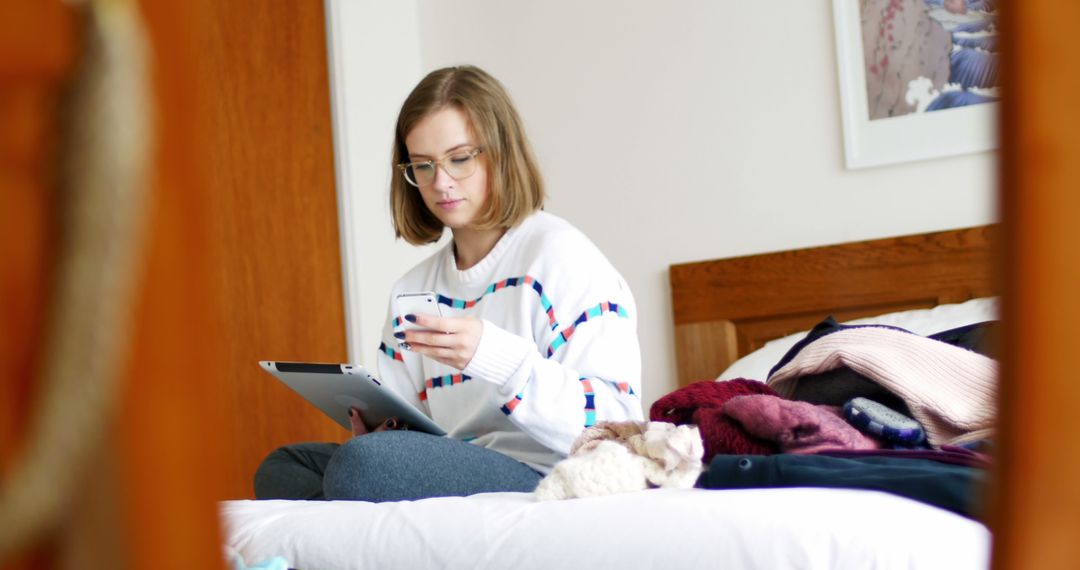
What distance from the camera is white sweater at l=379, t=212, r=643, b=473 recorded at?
169cm

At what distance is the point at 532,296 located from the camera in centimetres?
194

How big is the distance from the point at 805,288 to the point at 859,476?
1.84 meters

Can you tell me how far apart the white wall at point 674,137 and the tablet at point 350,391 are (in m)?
1.39

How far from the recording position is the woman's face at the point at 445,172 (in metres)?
2.04

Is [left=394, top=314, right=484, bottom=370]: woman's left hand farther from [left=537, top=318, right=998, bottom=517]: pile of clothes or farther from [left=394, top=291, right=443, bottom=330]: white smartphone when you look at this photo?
[left=537, top=318, right=998, bottom=517]: pile of clothes

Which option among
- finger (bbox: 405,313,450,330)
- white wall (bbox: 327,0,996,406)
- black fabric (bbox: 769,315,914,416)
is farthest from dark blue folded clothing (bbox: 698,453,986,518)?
white wall (bbox: 327,0,996,406)

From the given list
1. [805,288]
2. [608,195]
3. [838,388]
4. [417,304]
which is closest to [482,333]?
[417,304]

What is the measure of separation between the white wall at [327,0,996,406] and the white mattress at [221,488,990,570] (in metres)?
1.94

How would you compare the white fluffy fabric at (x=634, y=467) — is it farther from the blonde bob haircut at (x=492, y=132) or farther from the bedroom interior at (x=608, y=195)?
the bedroom interior at (x=608, y=195)

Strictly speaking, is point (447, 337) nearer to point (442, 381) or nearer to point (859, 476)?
point (442, 381)

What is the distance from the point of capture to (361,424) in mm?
1936

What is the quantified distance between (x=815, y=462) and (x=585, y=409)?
0.62 metres

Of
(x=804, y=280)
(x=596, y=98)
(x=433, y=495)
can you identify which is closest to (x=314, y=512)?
(x=433, y=495)

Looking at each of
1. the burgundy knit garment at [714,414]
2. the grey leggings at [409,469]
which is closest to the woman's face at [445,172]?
the grey leggings at [409,469]
